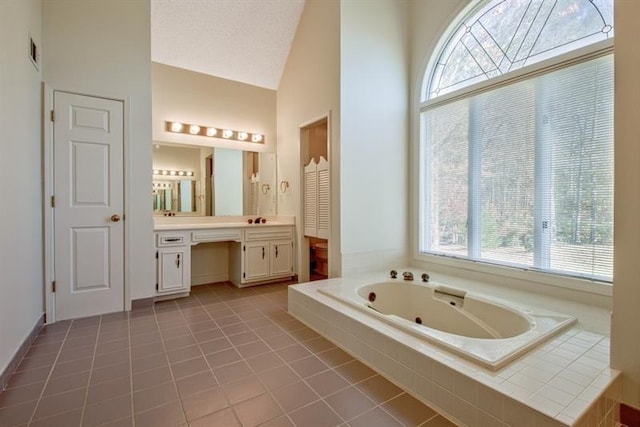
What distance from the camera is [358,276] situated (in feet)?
10.4

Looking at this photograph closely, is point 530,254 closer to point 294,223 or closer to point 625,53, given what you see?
point 625,53

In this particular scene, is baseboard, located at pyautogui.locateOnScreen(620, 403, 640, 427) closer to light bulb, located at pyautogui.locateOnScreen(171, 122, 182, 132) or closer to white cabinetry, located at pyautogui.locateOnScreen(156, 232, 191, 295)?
white cabinetry, located at pyautogui.locateOnScreen(156, 232, 191, 295)

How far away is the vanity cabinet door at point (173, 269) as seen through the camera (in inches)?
126

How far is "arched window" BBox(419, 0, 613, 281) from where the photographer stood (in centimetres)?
225

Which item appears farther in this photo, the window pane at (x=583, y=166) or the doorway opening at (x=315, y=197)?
the doorway opening at (x=315, y=197)

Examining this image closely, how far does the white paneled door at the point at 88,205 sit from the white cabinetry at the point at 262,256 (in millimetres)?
1259

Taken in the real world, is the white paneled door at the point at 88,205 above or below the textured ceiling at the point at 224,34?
below

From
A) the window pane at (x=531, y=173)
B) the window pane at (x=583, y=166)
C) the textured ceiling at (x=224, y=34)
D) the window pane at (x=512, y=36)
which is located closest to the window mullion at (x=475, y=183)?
the window pane at (x=531, y=173)

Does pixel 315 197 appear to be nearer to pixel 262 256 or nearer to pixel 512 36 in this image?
pixel 262 256

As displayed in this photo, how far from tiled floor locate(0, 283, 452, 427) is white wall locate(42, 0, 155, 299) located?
2.49 ft

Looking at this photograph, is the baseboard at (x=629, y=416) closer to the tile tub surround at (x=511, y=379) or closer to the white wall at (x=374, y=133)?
the tile tub surround at (x=511, y=379)

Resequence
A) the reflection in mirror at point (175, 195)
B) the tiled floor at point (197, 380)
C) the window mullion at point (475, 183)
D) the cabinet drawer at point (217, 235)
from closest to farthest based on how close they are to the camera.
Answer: the tiled floor at point (197, 380) → the window mullion at point (475, 183) → the cabinet drawer at point (217, 235) → the reflection in mirror at point (175, 195)

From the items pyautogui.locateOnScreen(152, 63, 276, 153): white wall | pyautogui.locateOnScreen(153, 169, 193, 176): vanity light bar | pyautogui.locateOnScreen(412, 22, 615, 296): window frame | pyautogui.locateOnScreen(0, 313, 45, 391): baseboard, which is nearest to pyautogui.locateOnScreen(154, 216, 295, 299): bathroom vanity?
pyautogui.locateOnScreen(153, 169, 193, 176): vanity light bar

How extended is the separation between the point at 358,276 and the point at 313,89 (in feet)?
7.23
